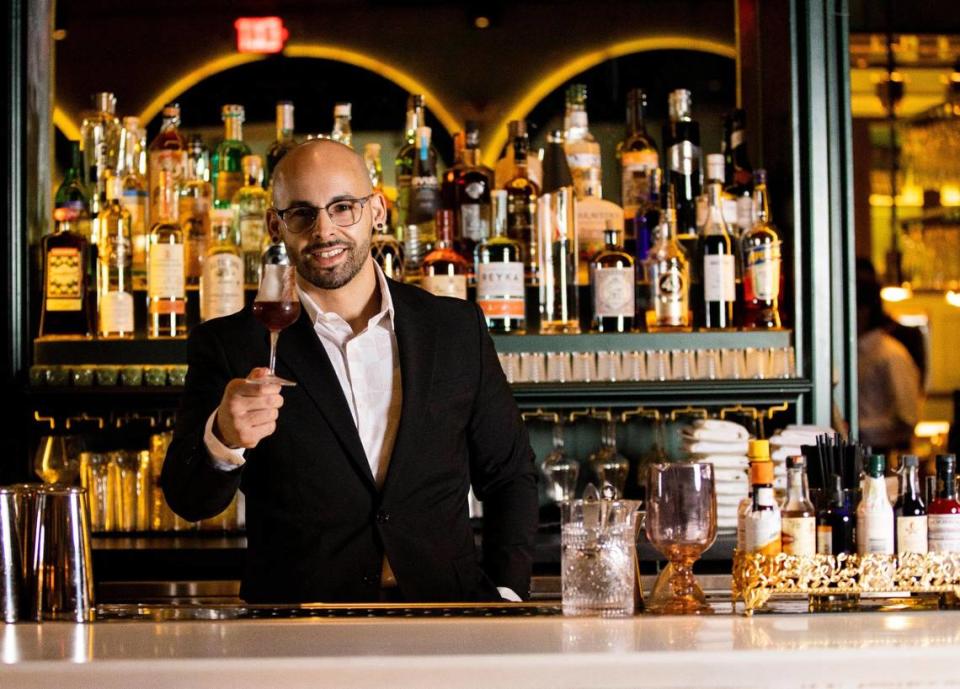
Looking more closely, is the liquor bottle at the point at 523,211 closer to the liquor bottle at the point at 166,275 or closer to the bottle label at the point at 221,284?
the bottle label at the point at 221,284

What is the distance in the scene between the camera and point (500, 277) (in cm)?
339

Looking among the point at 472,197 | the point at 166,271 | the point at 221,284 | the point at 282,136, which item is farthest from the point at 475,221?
the point at 166,271

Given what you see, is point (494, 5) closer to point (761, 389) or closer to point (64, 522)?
point (761, 389)

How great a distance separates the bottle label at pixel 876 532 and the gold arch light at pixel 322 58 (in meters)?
2.32

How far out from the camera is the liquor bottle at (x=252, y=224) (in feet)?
11.7

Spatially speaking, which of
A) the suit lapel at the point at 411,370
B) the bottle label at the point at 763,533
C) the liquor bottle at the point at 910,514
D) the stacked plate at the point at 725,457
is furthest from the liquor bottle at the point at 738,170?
the bottle label at the point at 763,533

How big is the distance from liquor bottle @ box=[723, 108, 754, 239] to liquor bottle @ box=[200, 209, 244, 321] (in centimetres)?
125

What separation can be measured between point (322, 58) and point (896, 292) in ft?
9.90

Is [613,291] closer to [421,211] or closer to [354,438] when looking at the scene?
[421,211]

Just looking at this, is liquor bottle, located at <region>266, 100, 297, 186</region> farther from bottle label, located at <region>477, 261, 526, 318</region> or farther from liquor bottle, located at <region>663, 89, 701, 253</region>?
liquor bottle, located at <region>663, 89, 701, 253</region>

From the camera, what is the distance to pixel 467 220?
3549 millimetres

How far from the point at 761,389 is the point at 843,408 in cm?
25

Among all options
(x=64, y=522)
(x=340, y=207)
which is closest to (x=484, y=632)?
(x=64, y=522)

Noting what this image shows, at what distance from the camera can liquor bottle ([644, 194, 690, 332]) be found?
3.46 metres
